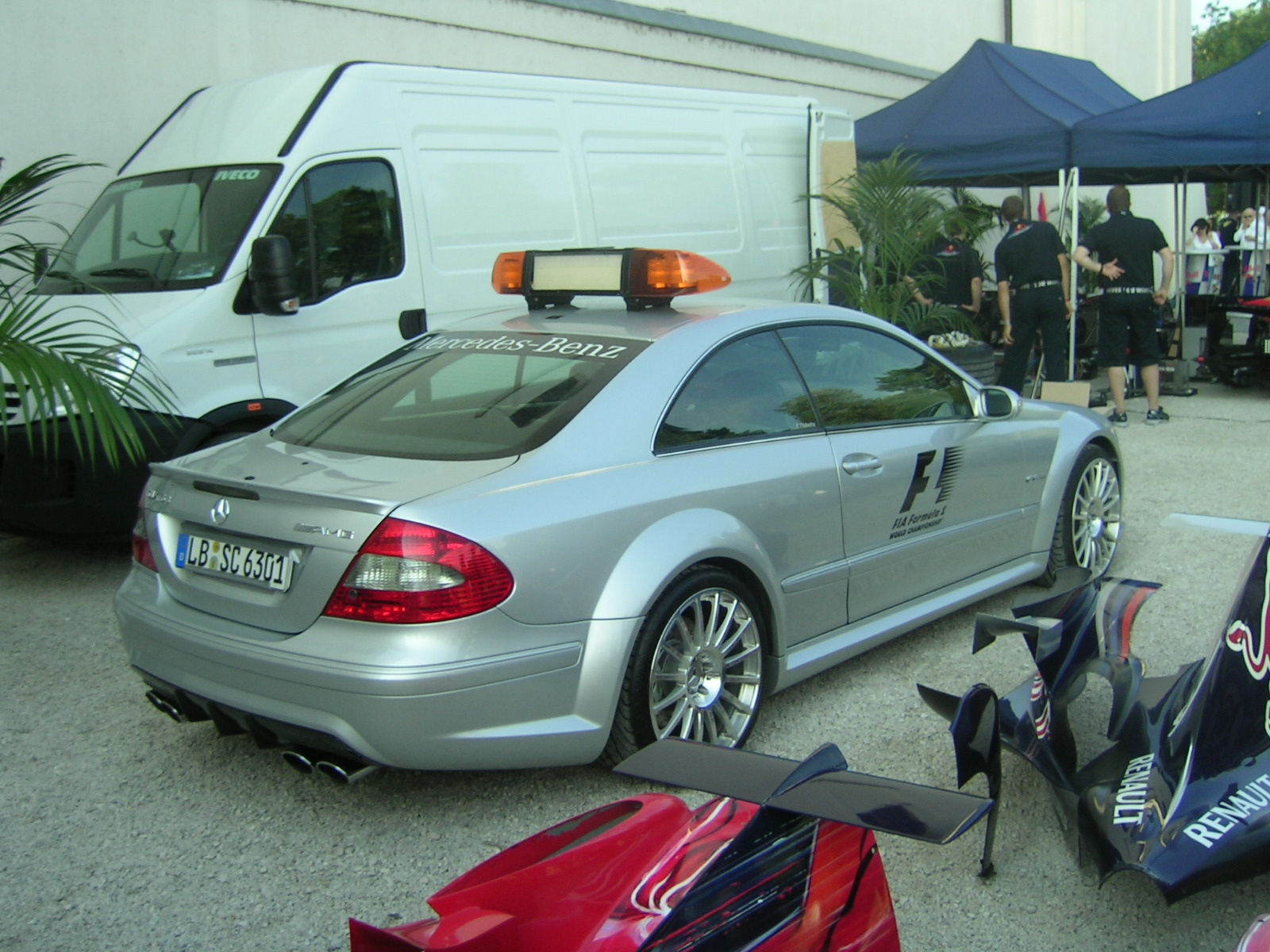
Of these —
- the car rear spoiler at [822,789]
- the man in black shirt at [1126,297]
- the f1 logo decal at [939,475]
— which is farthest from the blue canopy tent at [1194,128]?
the car rear spoiler at [822,789]

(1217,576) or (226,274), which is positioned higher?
(226,274)

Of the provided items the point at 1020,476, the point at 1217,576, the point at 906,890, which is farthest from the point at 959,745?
the point at 1217,576

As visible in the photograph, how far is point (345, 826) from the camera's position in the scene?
332 cm

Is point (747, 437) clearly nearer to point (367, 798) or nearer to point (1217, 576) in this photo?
point (367, 798)

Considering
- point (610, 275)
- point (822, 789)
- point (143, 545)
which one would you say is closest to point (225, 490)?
Answer: point (143, 545)

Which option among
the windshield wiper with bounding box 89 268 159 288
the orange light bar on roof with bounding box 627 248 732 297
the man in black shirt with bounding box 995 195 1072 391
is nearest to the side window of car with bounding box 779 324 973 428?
the orange light bar on roof with bounding box 627 248 732 297

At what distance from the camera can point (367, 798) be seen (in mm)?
3471

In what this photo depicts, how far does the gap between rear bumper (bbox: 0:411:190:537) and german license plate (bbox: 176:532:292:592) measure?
245 cm

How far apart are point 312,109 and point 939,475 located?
399 cm

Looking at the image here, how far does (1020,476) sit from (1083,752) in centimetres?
180

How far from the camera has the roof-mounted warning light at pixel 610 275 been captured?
405 cm

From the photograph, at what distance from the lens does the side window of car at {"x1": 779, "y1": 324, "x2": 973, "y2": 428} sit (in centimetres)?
412

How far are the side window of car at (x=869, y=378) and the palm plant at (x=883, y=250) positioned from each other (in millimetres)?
4903

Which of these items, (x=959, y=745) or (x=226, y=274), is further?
(x=226, y=274)
